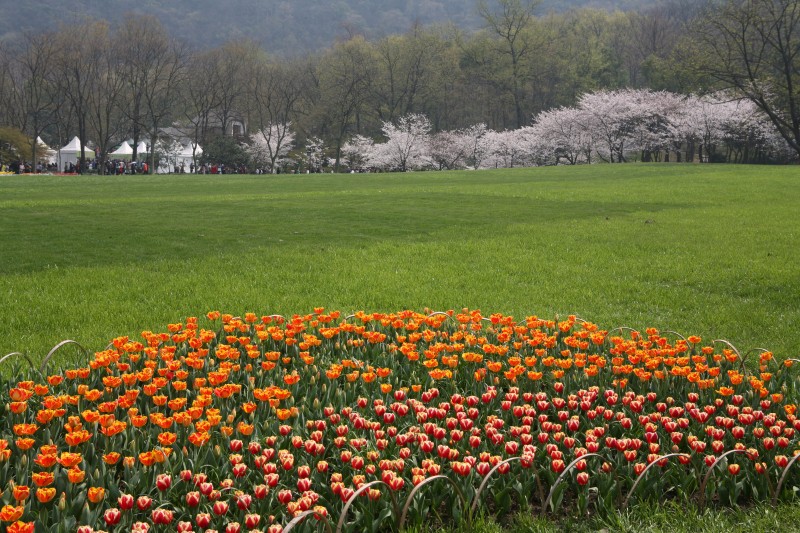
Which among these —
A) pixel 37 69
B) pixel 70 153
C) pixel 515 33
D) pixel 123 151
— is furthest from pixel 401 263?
pixel 123 151

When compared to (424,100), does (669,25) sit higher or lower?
higher

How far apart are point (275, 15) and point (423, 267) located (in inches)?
6793

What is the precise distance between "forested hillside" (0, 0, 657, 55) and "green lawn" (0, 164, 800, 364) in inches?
4838

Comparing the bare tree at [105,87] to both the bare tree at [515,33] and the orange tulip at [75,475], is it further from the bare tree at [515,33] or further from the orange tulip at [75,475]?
the orange tulip at [75,475]

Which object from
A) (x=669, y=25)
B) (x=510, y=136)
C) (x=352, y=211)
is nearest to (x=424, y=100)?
(x=510, y=136)

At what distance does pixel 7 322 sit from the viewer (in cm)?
762

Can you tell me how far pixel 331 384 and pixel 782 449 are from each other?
110 inches

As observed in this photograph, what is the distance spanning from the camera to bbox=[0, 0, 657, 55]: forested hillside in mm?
137875

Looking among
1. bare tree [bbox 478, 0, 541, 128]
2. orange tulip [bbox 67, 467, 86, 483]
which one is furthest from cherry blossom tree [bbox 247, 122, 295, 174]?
orange tulip [bbox 67, 467, 86, 483]

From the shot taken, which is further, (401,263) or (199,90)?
(199,90)

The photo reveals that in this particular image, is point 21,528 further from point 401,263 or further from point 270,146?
point 270,146

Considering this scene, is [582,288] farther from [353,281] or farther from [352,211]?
[352,211]

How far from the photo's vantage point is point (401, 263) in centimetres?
1166

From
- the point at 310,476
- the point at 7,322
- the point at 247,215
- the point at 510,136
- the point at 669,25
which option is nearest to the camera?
the point at 310,476
